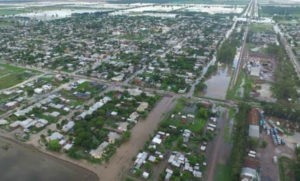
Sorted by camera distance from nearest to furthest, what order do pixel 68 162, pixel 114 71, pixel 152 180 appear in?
pixel 152 180 → pixel 68 162 → pixel 114 71

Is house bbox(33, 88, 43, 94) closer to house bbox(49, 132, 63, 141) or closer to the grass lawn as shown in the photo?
house bbox(49, 132, 63, 141)

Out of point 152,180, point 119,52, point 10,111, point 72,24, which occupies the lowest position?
point 152,180

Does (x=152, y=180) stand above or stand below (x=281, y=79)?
below

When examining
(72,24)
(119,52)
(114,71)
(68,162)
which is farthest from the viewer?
(72,24)

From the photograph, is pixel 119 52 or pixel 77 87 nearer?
pixel 77 87

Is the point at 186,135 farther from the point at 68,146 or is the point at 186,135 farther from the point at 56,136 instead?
the point at 56,136

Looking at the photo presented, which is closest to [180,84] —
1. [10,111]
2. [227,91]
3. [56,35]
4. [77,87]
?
[227,91]

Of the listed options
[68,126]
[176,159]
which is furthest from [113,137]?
[176,159]

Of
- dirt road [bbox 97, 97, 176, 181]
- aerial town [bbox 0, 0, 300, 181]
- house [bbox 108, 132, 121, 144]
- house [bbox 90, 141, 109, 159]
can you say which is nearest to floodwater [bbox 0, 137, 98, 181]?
aerial town [bbox 0, 0, 300, 181]

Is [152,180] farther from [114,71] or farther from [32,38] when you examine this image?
[32,38]
